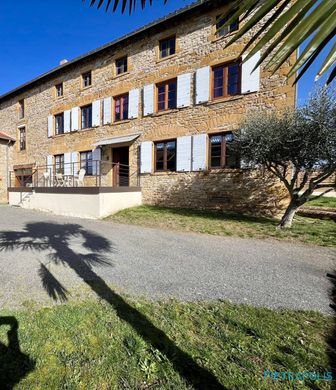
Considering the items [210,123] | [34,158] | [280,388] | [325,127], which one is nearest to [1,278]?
[280,388]

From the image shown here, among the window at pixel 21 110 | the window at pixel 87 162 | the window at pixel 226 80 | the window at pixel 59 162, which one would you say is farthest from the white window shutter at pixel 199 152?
the window at pixel 21 110

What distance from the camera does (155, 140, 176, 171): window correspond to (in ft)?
37.8

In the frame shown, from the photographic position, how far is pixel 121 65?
1325 cm

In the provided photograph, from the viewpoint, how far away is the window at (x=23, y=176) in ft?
58.7

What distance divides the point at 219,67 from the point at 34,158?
1505cm

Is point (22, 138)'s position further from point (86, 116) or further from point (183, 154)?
point (183, 154)

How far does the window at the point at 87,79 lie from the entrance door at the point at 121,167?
497 cm

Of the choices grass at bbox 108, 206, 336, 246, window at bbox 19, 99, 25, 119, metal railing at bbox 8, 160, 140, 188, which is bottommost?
grass at bbox 108, 206, 336, 246

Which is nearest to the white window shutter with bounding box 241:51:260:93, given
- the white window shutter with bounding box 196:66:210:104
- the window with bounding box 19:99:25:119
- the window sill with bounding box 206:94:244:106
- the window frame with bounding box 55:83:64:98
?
the window sill with bounding box 206:94:244:106

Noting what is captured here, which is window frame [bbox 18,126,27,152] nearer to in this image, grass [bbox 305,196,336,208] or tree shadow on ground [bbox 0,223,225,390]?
tree shadow on ground [bbox 0,223,225,390]

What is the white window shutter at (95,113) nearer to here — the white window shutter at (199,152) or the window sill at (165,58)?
the window sill at (165,58)

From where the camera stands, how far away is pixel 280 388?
1.75 meters

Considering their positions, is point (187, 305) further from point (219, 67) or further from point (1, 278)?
point (219, 67)

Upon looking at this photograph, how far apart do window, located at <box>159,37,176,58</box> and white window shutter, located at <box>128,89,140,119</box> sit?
2368 mm
